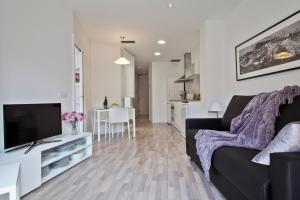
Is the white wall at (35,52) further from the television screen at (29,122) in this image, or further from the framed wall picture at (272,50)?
the framed wall picture at (272,50)

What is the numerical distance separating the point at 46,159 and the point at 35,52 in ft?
4.45

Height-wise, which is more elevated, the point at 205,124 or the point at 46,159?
the point at 205,124

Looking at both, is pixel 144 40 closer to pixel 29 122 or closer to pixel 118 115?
pixel 118 115

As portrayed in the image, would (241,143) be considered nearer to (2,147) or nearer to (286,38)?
(286,38)

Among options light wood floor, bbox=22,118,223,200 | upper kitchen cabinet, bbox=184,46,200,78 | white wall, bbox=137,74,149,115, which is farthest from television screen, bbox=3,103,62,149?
white wall, bbox=137,74,149,115

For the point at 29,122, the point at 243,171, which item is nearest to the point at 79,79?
the point at 29,122

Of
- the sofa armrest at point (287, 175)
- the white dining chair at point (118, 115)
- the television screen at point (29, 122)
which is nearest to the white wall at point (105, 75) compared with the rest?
Result: the white dining chair at point (118, 115)

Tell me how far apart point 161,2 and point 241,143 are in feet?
8.38

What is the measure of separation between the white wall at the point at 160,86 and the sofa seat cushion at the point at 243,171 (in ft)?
23.8

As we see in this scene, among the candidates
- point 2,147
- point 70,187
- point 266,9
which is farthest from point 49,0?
point 266,9

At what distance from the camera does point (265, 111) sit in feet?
7.56

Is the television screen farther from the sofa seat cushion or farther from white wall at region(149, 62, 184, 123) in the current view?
white wall at region(149, 62, 184, 123)

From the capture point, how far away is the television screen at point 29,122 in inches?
92.5

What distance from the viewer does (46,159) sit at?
2.77 metres
